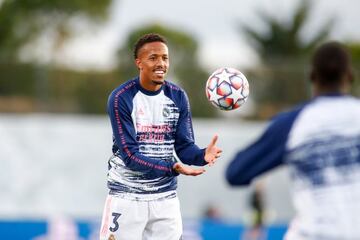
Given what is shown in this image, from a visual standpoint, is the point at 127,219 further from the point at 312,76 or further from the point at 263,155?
the point at 312,76

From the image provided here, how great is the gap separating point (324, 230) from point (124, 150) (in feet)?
9.86

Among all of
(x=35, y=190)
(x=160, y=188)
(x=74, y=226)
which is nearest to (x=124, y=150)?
(x=160, y=188)

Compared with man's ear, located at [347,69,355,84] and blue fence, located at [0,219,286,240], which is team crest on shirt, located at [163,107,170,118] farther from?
blue fence, located at [0,219,286,240]

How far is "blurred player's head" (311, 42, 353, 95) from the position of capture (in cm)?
657

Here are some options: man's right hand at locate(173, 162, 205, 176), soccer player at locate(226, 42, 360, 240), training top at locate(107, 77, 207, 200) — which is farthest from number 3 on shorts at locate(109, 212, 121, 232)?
soccer player at locate(226, 42, 360, 240)

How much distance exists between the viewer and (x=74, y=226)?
20.3m

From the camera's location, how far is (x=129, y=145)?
9.19m

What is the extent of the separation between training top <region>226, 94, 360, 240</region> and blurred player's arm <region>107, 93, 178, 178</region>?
255cm

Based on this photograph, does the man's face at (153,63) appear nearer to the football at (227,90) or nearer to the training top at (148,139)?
the training top at (148,139)

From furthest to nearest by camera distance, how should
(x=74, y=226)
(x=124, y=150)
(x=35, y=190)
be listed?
(x=35, y=190)
(x=74, y=226)
(x=124, y=150)

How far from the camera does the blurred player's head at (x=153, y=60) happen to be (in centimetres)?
945

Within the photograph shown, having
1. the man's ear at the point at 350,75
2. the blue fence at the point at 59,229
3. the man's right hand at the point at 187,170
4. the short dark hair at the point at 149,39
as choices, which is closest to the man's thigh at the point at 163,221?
the man's right hand at the point at 187,170

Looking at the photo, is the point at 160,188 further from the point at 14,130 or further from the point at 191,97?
the point at 191,97

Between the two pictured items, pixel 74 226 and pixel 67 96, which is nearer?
pixel 74 226
